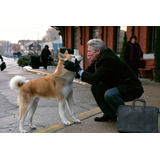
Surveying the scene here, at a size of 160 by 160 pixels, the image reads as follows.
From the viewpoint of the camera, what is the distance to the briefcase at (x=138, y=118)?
2.94 meters

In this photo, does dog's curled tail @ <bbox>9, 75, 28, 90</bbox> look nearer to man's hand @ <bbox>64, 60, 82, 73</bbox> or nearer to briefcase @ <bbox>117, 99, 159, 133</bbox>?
man's hand @ <bbox>64, 60, 82, 73</bbox>

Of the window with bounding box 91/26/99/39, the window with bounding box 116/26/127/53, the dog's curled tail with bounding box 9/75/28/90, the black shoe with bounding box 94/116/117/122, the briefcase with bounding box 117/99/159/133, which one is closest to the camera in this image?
the briefcase with bounding box 117/99/159/133

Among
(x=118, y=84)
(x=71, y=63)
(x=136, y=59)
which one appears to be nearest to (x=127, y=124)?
(x=118, y=84)

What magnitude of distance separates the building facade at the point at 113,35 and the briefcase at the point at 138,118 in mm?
7113

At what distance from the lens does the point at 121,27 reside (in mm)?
11484

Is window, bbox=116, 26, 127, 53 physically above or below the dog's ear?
above

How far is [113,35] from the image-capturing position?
1193 centimetres

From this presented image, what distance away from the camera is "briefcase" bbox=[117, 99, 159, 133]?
2.94 meters

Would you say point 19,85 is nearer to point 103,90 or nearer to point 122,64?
point 103,90

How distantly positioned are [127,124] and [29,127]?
6.06ft

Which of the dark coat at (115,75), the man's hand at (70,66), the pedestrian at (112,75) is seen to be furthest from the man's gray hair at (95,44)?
the man's hand at (70,66)

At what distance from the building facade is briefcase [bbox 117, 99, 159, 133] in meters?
7.11

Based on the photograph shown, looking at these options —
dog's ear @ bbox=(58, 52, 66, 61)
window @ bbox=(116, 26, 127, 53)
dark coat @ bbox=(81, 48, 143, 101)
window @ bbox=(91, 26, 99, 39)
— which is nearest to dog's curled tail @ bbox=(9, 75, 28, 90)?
dog's ear @ bbox=(58, 52, 66, 61)

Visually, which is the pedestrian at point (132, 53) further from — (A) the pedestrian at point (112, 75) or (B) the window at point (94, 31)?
(B) the window at point (94, 31)
